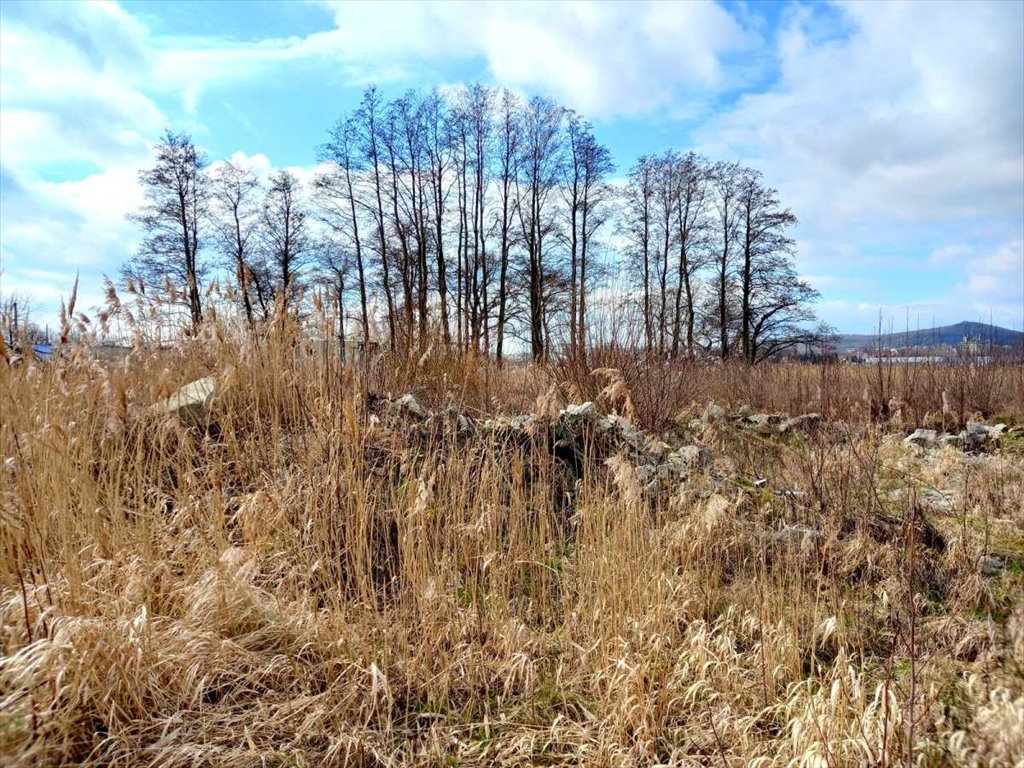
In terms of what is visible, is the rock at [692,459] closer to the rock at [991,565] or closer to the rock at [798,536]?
the rock at [798,536]

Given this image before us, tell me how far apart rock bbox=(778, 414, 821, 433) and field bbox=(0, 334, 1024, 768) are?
2.88 meters

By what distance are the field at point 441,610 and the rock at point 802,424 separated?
288cm

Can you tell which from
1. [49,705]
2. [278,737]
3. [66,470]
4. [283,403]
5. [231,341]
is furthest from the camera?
[231,341]

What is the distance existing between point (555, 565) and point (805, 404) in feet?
23.4

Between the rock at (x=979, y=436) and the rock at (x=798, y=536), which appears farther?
the rock at (x=979, y=436)

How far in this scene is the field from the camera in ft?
6.15

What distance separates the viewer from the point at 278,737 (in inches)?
80.4

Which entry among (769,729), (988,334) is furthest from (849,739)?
(988,334)

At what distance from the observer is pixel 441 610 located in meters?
2.53

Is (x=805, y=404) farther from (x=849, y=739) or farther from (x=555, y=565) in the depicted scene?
(x=849, y=739)

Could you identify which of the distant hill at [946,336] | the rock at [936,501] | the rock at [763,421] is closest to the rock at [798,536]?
the rock at [936,501]

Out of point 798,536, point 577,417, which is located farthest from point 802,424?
point 798,536

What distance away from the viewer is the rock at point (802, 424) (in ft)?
22.9

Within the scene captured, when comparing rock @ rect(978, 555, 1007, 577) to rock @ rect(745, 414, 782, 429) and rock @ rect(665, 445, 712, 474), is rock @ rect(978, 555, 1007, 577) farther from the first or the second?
rock @ rect(745, 414, 782, 429)
